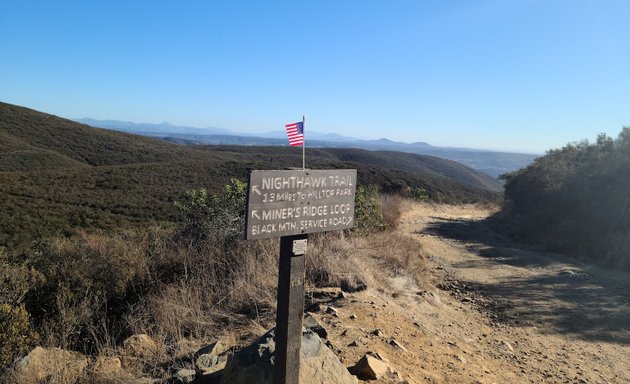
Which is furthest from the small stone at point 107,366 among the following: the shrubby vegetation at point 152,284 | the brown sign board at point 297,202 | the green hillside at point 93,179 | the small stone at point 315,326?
the green hillside at point 93,179

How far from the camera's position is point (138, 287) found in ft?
21.9

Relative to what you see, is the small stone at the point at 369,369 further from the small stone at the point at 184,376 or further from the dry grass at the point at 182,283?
the small stone at the point at 184,376

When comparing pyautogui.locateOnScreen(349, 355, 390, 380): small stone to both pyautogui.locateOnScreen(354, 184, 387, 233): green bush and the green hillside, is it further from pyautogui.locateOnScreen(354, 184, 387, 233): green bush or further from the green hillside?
the green hillside

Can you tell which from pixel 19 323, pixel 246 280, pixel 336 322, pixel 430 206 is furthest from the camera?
pixel 430 206

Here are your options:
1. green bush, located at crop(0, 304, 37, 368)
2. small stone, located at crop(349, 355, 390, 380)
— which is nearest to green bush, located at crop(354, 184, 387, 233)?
small stone, located at crop(349, 355, 390, 380)

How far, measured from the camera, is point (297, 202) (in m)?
2.93

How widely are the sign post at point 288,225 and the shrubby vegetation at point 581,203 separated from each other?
35.2ft

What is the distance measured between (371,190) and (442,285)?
19.2 ft

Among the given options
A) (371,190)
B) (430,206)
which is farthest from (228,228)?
(430,206)

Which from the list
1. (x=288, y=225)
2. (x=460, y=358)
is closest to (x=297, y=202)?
(x=288, y=225)

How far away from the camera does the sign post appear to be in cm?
272

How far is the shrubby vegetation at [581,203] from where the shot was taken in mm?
12344

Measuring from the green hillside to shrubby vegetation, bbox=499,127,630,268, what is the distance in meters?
12.3

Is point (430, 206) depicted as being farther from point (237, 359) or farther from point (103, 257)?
point (237, 359)
